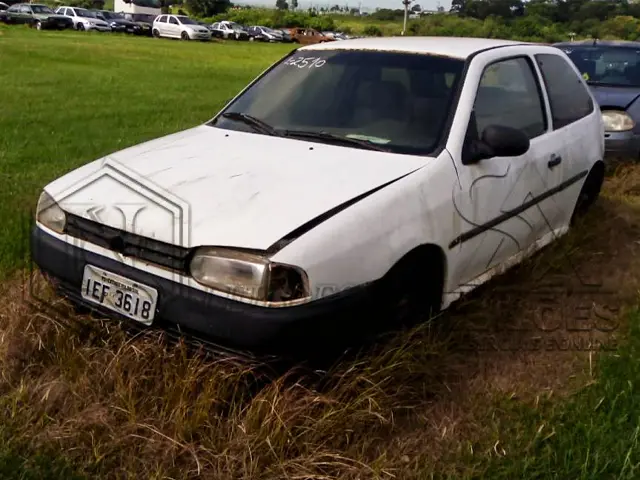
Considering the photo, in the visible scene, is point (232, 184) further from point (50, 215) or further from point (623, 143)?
point (623, 143)

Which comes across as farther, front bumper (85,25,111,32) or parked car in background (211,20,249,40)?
parked car in background (211,20,249,40)

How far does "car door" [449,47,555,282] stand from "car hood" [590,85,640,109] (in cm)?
331

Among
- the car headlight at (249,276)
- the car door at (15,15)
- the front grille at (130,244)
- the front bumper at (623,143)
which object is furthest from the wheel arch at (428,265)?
the car door at (15,15)

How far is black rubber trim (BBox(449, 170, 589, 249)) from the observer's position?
354 centimetres

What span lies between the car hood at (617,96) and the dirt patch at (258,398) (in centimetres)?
440

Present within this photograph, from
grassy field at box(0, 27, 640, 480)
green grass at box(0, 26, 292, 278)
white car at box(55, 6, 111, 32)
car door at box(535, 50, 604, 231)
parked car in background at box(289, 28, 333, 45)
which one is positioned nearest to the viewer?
grassy field at box(0, 27, 640, 480)

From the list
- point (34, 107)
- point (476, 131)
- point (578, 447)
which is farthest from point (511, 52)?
point (34, 107)

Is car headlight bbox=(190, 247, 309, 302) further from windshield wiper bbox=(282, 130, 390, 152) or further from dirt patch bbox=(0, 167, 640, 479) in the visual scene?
windshield wiper bbox=(282, 130, 390, 152)

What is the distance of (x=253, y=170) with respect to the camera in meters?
3.30

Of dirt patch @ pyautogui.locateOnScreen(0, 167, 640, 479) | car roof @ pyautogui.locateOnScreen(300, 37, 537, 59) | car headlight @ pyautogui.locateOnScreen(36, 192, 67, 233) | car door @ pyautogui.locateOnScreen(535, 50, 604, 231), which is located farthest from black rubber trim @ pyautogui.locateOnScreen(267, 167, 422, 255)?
car door @ pyautogui.locateOnScreen(535, 50, 604, 231)

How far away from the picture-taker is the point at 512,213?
158 inches

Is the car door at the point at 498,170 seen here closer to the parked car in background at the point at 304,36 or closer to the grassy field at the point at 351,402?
the grassy field at the point at 351,402

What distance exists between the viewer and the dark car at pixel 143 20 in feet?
136

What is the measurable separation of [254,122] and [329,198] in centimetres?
123
